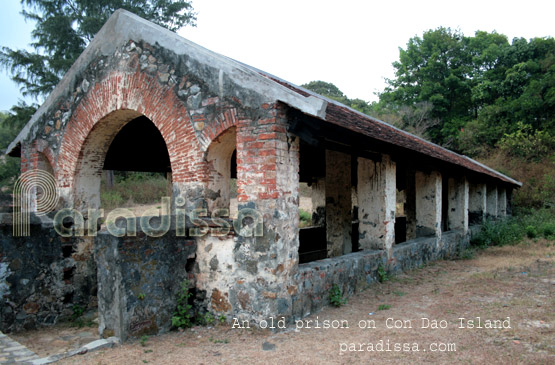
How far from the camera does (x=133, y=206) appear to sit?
803 inches

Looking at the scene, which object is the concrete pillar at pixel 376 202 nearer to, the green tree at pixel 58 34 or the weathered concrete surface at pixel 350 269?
the weathered concrete surface at pixel 350 269

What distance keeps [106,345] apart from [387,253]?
508 centimetres

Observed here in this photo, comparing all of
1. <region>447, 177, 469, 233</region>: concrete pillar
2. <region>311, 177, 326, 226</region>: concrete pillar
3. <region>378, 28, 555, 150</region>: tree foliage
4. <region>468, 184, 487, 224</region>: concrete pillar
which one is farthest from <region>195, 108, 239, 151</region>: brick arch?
<region>378, 28, 555, 150</region>: tree foliage

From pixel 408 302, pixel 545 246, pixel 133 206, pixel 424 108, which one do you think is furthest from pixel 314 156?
pixel 424 108

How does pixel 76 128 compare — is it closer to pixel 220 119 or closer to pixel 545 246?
pixel 220 119

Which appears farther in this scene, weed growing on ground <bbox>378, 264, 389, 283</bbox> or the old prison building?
weed growing on ground <bbox>378, 264, 389, 283</bbox>

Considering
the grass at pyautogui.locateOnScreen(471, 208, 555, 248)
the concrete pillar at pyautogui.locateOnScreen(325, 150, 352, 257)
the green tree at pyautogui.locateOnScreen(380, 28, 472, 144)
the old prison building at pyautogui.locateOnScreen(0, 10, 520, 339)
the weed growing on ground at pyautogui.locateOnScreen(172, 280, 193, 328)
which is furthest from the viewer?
the green tree at pyautogui.locateOnScreen(380, 28, 472, 144)

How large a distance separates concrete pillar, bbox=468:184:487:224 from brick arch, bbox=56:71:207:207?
470 inches

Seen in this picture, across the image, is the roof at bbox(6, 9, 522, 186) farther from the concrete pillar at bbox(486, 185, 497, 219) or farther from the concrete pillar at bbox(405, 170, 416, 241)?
the concrete pillar at bbox(486, 185, 497, 219)

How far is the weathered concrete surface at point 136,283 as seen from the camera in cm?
458

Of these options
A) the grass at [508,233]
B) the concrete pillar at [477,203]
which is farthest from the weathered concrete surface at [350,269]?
the concrete pillar at [477,203]

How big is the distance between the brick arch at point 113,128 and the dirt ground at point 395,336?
2166 mm

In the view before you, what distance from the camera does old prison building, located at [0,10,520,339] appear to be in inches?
192

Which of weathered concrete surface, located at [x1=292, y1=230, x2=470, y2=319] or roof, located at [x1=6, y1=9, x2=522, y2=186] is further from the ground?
roof, located at [x1=6, y1=9, x2=522, y2=186]
